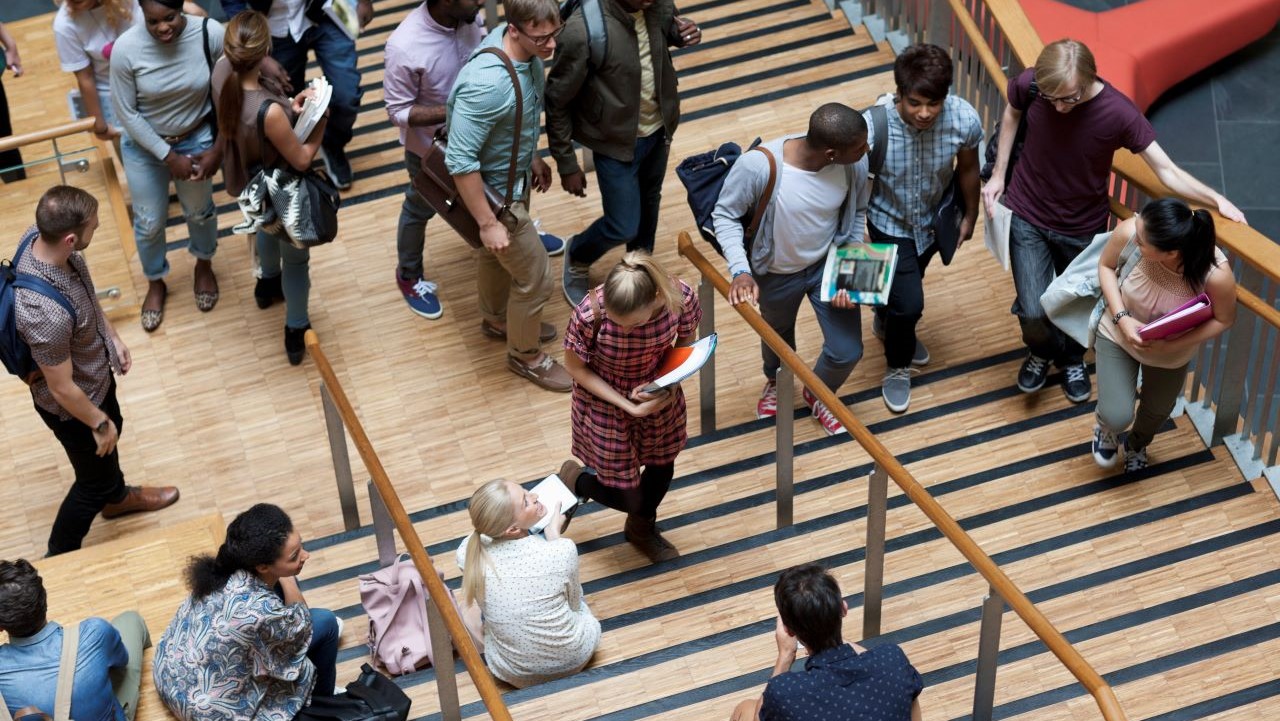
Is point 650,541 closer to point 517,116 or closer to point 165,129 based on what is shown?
point 517,116

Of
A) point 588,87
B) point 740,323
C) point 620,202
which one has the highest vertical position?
point 588,87

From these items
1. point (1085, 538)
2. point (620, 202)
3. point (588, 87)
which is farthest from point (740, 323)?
point (1085, 538)

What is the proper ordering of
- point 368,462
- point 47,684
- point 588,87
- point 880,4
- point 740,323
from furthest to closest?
1. point 880,4
2. point 740,323
3. point 588,87
4. point 368,462
5. point 47,684

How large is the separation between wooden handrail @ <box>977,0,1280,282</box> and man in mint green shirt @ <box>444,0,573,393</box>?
6.75 ft

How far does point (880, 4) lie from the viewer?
28.9 feet

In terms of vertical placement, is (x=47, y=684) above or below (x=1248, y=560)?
above

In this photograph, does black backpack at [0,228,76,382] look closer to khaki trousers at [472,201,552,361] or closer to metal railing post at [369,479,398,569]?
metal railing post at [369,479,398,569]

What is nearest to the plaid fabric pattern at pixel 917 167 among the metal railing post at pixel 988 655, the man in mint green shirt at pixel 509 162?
the man in mint green shirt at pixel 509 162

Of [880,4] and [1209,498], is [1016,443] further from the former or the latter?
[880,4]

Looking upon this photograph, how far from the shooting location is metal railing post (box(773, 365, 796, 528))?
5.82 metres

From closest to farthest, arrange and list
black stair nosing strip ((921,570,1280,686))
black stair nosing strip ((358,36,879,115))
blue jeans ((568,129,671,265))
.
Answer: black stair nosing strip ((921,570,1280,686)) < blue jeans ((568,129,671,265)) < black stair nosing strip ((358,36,879,115))

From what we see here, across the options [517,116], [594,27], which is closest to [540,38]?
[517,116]

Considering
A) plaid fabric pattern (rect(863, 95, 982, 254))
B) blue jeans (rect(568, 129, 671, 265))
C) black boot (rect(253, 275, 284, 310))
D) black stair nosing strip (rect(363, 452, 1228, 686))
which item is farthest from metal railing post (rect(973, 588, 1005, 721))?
black boot (rect(253, 275, 284, 310))

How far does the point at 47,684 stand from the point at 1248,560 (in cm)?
422
